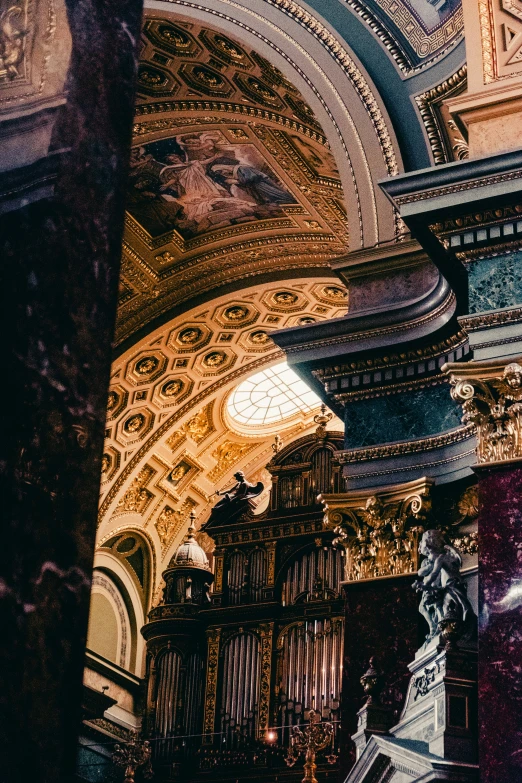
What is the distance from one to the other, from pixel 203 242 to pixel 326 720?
5768 mm

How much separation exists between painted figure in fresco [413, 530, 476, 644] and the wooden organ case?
218 inches

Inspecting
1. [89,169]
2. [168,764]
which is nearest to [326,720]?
[168,764]

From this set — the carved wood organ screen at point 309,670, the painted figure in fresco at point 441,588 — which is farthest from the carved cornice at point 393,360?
the carved wood organ screen at point 309,670

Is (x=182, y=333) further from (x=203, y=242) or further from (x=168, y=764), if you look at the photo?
(x=168, y=764)

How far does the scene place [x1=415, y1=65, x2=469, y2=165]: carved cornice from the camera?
1035 cm

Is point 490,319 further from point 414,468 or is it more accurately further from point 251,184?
point 251,184

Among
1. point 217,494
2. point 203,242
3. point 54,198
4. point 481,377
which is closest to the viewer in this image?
point 54,198

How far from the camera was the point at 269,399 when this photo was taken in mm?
17578

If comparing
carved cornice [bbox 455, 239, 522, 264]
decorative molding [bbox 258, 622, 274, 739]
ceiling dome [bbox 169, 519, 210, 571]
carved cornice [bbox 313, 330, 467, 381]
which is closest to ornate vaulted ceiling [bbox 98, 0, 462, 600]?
ceiling dome [bbox 169, 519, 210, 571]

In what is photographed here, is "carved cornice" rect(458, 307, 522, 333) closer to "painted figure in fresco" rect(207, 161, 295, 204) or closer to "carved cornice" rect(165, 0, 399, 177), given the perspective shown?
"carved cornice" rect(165, 0, 399, 177)

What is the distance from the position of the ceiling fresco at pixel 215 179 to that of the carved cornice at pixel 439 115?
2.01 meters

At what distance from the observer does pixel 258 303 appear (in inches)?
625

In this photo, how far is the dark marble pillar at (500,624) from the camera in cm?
700

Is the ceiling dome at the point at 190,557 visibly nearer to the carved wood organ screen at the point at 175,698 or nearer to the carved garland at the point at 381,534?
the carved wood organ screen at the point at 175,698
